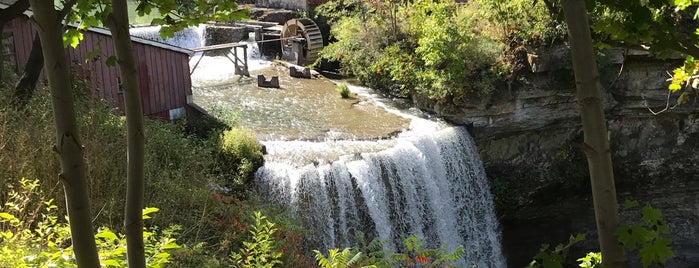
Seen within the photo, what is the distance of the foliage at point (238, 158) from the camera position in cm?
959

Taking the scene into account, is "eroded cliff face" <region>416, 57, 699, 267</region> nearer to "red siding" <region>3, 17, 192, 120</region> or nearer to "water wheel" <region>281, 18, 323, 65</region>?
"red siding" <region>3, 17, 192, 120</region>

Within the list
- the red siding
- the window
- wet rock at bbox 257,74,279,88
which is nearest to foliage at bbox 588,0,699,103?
the red siding

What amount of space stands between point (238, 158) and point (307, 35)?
32.4 feet

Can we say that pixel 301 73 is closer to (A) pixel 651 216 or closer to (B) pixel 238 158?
(B) pixel 238 158

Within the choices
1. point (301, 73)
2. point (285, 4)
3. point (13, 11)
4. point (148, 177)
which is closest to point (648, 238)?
point (148, 177)

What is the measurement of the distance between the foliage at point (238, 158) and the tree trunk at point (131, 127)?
23.7ft

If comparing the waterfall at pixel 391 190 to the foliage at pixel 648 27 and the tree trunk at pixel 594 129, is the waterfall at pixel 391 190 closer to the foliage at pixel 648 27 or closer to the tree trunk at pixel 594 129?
the foliage at pixel 648 27

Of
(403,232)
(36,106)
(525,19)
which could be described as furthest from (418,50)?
(36,106)

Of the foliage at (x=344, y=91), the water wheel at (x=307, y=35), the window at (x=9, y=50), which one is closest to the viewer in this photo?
the window at (x=9, y=50)

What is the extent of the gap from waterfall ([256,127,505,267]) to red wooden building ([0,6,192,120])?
7.23ft

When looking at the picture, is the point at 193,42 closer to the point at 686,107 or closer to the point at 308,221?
the point at 308,221

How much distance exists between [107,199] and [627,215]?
10.8 metres

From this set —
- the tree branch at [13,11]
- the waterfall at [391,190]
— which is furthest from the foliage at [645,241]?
the tree branch at [13,11]

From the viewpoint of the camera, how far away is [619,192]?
13438 millimetres
